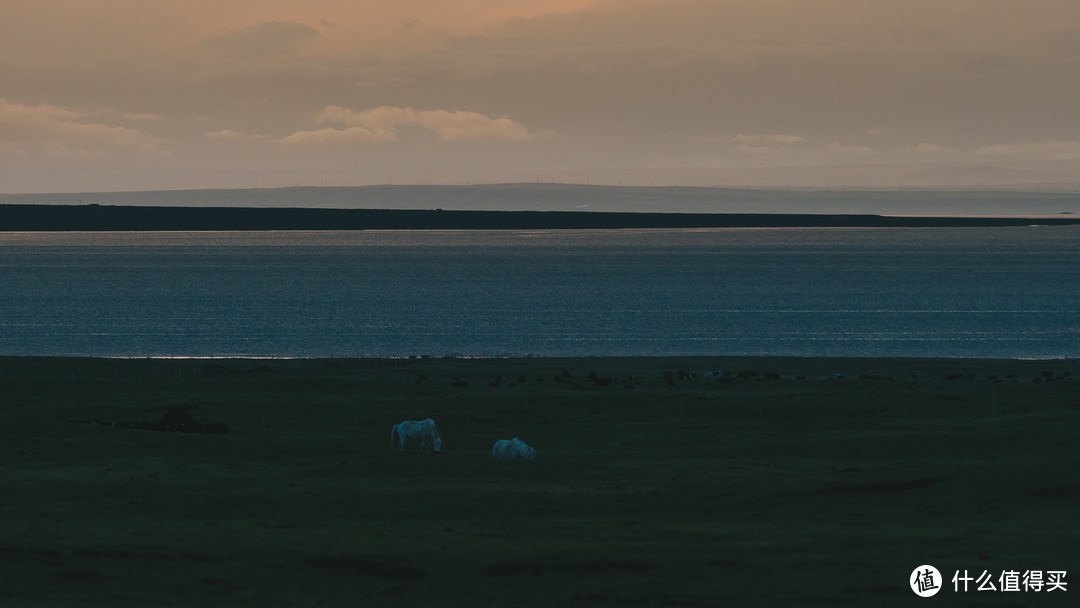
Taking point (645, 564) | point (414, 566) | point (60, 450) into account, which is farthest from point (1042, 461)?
point (60, 450)

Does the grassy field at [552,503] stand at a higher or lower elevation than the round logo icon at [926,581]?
lower

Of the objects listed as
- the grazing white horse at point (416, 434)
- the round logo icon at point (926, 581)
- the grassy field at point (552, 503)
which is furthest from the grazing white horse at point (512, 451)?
the round logo icon at point (926, 581)

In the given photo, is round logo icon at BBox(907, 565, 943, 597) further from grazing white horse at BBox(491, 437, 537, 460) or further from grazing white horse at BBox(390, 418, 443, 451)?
grazing white horse at BBox(390, 418, 443, 451)

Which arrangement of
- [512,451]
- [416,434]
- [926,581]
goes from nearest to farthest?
[926,581] → [512,451] → [416,434]

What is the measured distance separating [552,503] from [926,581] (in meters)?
11.9

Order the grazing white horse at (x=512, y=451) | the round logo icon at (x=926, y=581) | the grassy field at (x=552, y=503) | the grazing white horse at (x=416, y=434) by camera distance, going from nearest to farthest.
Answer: the round logo icon at (x=926, y=581) → the grassy field at (x=552, y=503) → the grazing white horse at (x=512, y=451) → the grazing white horse at (x=416, y=434)

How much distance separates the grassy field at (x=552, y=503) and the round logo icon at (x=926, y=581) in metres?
0.17

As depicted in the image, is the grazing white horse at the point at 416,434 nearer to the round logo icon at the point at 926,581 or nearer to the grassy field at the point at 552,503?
the grassy field at the point at 552,503

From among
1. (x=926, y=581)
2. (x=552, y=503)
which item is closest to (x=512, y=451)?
(x=552, y=503)

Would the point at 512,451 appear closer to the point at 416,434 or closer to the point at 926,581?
the point at 416,434

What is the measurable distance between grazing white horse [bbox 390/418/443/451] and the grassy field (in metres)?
0.77

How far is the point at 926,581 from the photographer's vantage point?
68.2 ft

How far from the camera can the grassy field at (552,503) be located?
21.7m

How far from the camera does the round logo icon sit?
806 inches
